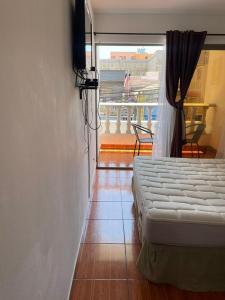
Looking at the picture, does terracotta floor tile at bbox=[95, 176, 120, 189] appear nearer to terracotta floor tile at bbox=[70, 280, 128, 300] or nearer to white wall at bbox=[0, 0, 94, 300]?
terracotta floor tile at bbox=[70, 280, 128, 300]

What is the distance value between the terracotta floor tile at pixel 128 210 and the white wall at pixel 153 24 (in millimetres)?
2320

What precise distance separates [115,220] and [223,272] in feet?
3.70

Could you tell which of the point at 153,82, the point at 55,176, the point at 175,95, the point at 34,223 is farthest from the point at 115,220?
the point at 153,82

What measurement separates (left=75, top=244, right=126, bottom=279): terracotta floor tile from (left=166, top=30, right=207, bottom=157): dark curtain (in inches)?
86.5

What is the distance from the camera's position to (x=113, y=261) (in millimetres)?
1934

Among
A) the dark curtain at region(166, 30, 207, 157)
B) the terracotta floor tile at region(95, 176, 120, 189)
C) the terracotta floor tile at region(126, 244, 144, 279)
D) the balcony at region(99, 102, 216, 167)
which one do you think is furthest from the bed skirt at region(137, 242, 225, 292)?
the balcony at region(99, 102, 216, 167)

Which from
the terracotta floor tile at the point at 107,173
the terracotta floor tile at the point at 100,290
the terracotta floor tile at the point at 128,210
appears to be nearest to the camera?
the terracotta floor tile at the point at 100,290

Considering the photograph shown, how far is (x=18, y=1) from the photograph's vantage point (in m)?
0.75

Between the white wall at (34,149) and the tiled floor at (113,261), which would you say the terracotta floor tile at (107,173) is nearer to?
→ the tiled floor at (113,261)

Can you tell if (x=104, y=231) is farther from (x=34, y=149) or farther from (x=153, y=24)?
(x=153, y=24)

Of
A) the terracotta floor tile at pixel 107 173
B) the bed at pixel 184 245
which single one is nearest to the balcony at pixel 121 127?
the terracotta floor tile at pixel 107 173

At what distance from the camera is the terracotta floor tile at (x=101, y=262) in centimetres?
180

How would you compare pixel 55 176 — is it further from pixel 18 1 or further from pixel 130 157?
pixel 130 157

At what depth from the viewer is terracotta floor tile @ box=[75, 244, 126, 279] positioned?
5.90 feet
